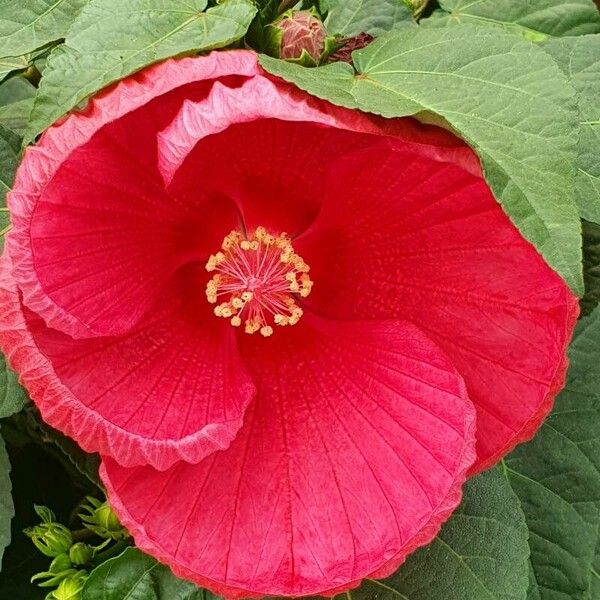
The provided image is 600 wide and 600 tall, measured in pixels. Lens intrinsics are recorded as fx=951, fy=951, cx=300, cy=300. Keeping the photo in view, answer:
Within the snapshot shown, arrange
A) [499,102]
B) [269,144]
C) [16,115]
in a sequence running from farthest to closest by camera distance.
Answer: [16,115]
[269,144]
[499,102]

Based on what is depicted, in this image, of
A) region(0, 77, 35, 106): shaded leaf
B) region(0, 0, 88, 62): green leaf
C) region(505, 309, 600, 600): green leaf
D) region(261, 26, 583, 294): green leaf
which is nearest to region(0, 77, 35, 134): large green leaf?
region(0, 77, 35, 106): shaded leaf

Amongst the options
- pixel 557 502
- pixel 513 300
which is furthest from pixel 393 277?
pixel 557 502

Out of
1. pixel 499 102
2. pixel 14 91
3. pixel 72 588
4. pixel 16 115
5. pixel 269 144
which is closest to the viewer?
pixel 499 102

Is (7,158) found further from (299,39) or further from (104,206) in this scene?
(299,39)

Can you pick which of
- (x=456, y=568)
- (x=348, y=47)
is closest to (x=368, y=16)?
(x=348, y=47)

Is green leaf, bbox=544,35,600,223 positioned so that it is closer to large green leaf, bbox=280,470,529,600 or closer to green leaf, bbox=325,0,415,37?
green leaf, bbox=325,0,415,37

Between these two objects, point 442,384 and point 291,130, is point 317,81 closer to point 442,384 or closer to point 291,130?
point 291,130

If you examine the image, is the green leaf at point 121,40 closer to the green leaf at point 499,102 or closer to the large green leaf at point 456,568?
the green leaf at point 499,102
